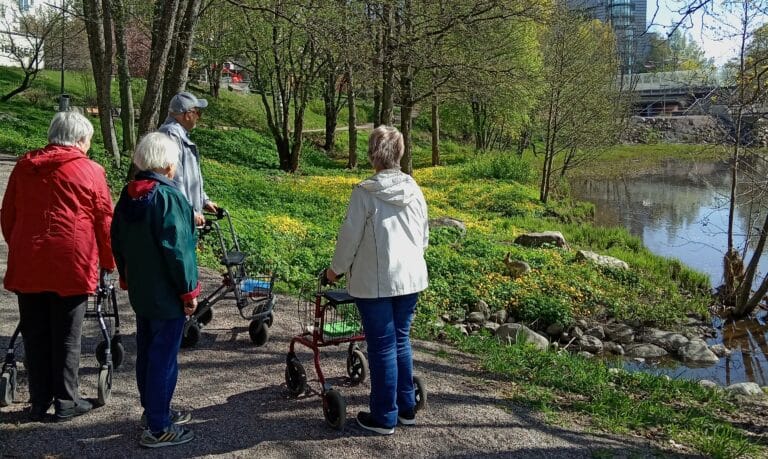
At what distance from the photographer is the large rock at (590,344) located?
9680 mm

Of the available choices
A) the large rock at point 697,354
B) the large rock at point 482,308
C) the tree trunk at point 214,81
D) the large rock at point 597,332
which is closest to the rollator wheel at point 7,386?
the large rock at point 482,308

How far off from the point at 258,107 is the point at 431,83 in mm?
18576

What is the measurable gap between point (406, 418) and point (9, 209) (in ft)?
9.79

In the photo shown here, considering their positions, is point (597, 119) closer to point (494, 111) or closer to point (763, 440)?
point (494, 111)

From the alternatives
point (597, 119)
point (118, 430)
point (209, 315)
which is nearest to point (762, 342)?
point (209, 315)

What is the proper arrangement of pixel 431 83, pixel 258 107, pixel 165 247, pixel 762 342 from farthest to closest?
pixel 258 107, pixel 431 83, pixel 762 342, pixel 165 247

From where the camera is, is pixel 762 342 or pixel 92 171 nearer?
pixel 92 171

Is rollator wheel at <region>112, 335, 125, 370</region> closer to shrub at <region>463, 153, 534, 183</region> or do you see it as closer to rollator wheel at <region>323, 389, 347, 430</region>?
rollator wheel at <region>323, 389, 347, 430</region>

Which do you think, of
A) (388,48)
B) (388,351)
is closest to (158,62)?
(388,48)

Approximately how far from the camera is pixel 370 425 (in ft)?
14.9

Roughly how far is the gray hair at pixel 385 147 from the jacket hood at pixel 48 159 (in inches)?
75.5

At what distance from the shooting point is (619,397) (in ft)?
18.6

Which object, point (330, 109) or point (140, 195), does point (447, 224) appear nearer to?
point (140, 195)

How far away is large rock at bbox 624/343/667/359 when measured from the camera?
971 cm
